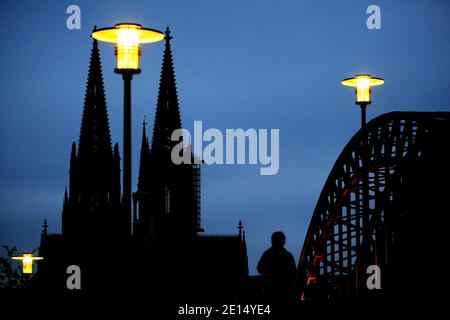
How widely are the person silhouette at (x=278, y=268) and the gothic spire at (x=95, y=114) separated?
104 metres

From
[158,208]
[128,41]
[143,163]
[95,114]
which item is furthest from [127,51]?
[95,114]

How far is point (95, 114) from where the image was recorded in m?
128

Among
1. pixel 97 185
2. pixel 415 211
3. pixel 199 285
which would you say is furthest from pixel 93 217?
pixel 415 211

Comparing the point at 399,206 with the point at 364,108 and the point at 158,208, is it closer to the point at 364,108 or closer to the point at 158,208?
the point at 364,108

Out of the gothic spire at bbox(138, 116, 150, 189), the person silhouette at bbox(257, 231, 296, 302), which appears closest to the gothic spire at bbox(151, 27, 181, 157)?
the gothic spire at bbox(138, 116, 150, 189)

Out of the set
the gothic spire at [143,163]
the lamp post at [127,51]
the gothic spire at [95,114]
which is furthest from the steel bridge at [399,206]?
the gothic spire at [95,114]

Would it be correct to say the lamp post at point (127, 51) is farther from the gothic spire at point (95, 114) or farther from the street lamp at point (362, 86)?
the gothic spire at point (95, 114)

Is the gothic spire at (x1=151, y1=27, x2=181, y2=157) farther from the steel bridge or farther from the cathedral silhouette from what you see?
the steel bridge

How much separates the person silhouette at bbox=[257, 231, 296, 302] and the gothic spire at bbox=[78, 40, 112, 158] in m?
104

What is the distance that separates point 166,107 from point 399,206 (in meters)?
94.7

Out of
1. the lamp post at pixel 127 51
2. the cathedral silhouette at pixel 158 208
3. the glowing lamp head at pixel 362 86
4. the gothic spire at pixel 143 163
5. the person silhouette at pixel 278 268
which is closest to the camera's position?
the lamp post at pixel 127 51

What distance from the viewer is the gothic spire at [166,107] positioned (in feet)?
381
